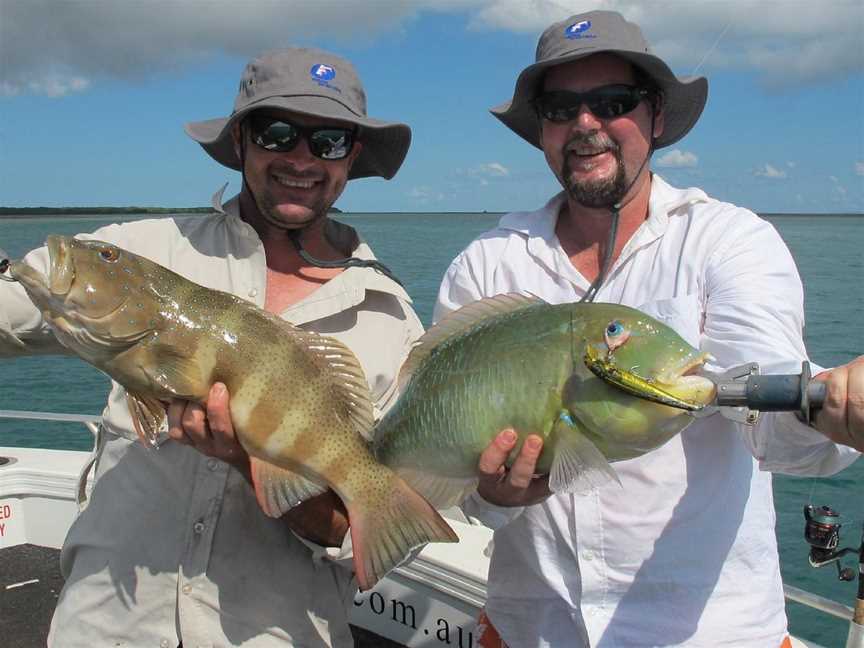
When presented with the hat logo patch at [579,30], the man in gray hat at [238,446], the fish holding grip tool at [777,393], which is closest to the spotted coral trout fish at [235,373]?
the man in gray hat at [238,446]

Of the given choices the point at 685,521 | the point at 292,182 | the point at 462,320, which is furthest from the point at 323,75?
the point at 685,521

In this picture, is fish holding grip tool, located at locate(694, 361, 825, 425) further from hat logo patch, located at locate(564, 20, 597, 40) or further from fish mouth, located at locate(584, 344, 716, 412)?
hat logo patch, located at locate(564, 20, 597, 40)

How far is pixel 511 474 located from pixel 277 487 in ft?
2.64

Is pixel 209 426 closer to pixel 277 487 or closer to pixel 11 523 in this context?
pixel 277 487

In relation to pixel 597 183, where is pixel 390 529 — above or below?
below

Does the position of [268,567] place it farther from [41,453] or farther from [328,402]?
[41,453]

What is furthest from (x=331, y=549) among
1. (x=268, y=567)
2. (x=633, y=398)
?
(x=633, y=398)

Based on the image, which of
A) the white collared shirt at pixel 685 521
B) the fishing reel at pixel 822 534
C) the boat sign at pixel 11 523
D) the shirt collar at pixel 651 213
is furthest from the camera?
the boat sign at pixel 11 523

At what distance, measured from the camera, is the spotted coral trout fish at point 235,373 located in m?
2.68

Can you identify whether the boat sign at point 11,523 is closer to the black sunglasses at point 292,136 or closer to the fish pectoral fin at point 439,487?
the black sunglasses at point 292,136

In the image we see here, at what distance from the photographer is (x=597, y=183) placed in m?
3.17

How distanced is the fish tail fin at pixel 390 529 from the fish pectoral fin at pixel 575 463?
42 cm

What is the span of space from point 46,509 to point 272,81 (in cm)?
482

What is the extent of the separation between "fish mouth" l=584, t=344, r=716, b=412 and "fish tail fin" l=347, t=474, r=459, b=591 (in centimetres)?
74
